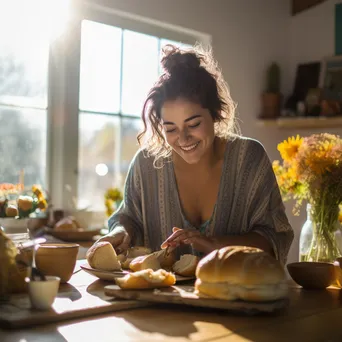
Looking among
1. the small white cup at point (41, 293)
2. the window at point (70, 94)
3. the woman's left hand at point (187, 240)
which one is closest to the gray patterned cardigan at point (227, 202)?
the woman's left hand at point (187, 240)

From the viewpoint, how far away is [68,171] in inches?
118

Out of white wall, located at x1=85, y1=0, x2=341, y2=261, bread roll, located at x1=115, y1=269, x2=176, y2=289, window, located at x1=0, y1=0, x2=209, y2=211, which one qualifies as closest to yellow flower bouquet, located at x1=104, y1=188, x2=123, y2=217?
window, located at x1=0, y1=0, x2=209, y2=211

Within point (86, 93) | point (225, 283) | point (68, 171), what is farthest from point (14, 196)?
point (225, 283)

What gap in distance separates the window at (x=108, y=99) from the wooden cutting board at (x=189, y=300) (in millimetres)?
1818

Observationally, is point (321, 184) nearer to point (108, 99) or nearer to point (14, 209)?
point (14, 209)

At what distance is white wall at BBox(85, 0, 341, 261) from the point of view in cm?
354

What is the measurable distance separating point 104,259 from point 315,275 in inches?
19.9

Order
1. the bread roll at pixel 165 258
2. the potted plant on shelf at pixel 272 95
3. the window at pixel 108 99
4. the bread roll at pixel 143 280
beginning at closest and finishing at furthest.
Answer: the bread roll at pixel 143 280, the bread roll at pixel 165 258, the window at pixel 108 99, the potted plant on shelf at pixel 272 95

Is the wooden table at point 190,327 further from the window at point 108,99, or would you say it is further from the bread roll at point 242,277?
the window at point 108,99

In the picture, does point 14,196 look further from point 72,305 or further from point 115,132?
point 72,305

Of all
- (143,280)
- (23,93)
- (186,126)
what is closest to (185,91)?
(186,126)

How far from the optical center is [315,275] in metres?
1.34

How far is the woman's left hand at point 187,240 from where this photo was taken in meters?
1.39

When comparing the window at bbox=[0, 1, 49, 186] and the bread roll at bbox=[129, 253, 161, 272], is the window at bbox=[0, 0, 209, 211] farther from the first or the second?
the bread roll at bbox=[129, 253, 161, 272]
